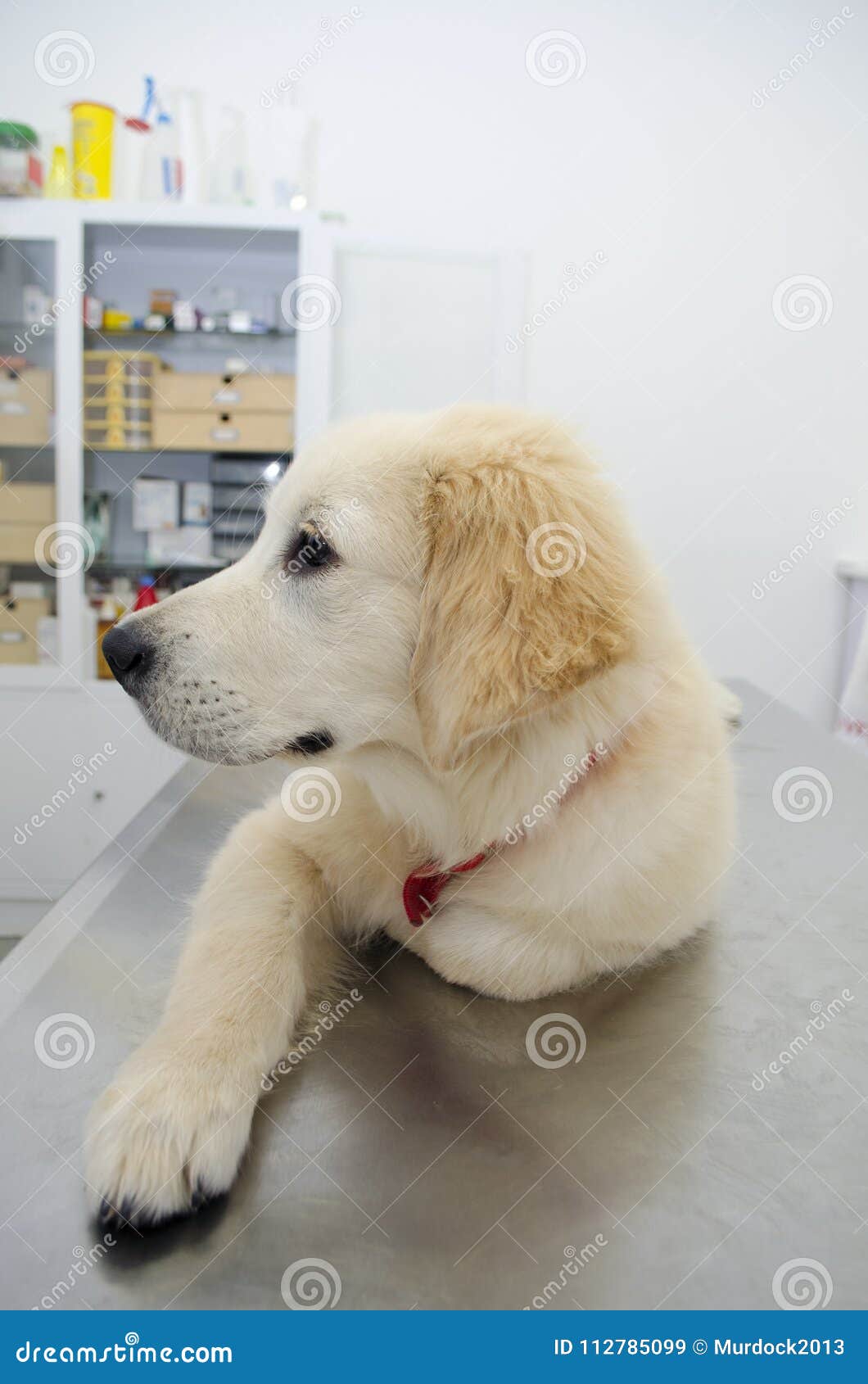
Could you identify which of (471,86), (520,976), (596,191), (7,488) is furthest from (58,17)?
(520,976)

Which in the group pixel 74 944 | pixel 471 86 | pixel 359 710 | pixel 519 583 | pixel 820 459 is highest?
pixel 471 86

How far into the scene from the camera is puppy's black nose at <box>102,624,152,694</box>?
3.44 ft

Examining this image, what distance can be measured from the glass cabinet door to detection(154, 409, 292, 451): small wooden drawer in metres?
0.48

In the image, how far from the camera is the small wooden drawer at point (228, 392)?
4133mm

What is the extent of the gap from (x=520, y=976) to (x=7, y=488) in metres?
3.92

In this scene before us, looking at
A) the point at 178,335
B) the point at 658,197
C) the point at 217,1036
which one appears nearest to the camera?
the point at 217,1036

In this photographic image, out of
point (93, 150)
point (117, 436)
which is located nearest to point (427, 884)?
point (117, 436)

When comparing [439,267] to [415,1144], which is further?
[439,267]

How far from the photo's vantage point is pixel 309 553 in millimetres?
1097

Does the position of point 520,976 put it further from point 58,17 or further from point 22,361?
point 58,17

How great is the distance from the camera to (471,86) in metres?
4.43

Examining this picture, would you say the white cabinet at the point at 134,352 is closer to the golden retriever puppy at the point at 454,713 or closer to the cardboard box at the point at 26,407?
the cardboard box at the point at 26,407

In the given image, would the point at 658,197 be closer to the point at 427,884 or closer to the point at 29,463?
the point at 29,463

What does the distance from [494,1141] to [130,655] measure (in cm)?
62
